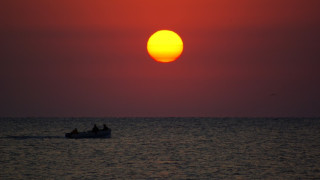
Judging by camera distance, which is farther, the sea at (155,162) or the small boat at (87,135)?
the small boat at (87,135)

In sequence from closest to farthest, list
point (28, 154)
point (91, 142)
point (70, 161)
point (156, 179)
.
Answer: point (156, 179)
point (70, 161)
point (28, 154)
point (91, 142)

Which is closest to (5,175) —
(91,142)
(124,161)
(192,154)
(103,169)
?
(103,169)

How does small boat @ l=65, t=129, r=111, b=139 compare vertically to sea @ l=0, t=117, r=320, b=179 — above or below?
above

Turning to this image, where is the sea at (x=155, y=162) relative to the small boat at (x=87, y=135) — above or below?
below

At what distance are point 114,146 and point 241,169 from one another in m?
30.8

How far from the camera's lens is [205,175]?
168ft

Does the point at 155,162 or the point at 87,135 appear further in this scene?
the point at 87,135

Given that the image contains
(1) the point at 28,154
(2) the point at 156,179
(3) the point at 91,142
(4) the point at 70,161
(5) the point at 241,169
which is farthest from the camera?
(3) the point at 91,142

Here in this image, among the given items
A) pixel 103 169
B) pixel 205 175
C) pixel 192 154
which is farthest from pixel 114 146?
pixel 205 175

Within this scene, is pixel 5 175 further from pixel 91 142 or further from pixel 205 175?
pixel 91 142

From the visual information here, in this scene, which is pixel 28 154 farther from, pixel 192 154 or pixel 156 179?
pixel 156 179

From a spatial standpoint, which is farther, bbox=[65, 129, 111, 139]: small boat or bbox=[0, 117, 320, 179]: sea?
bbox=[65, 129, 111, 139]: small boat

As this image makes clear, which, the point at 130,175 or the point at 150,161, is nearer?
the point at 130,175

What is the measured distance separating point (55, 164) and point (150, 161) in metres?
9.60
